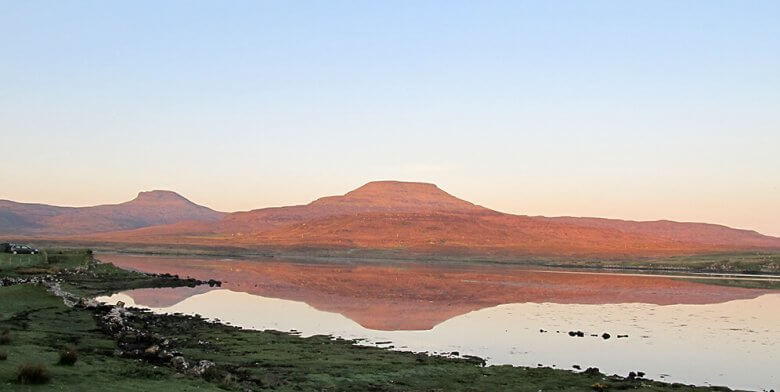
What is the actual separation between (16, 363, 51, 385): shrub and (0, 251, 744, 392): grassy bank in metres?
0.05

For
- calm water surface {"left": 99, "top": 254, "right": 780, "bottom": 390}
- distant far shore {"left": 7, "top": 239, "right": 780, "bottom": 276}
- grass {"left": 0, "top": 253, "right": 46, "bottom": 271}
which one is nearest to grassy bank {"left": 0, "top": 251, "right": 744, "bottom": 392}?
calm water surface {"left": 99, "top": 254, "right": 780, "bottom": 390}

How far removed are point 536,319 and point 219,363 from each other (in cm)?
2575

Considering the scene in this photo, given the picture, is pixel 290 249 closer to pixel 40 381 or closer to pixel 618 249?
pixel 618 249

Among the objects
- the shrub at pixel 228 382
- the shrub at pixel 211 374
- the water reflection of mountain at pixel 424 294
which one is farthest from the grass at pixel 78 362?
the water reflection of mountain at pixel 424 294

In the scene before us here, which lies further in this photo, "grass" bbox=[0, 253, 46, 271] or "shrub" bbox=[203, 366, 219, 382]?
"grass" bbox=[0, 253, 46, 271]

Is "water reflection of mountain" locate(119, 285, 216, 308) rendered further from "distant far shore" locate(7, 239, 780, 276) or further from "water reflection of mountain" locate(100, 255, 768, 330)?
"distant far shore" locate(7, 239, 780, 276)

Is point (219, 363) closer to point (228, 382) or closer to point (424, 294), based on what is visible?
point (228, 382)

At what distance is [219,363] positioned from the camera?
73.3 feet

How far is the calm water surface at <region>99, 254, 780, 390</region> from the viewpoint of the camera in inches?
1128

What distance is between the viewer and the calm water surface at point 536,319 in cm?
2864

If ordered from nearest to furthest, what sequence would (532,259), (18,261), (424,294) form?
(18,261)
(424,294)
(532,259)

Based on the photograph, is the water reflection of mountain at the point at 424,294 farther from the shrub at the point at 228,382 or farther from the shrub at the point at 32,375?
the shrub at the point at 32,375

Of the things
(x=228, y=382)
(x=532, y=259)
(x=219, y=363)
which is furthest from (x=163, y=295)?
(x=532, y=259)

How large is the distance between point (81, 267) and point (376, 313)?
34831 mm
